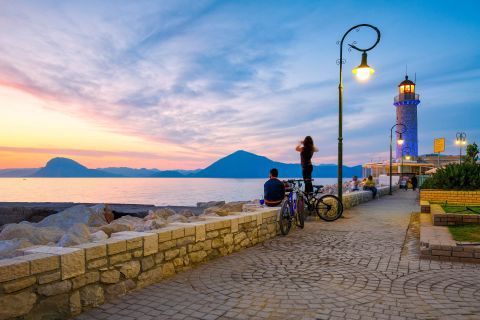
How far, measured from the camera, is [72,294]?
13.6 ft

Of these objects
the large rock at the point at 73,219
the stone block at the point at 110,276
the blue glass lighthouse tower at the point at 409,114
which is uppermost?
the blue glass lighthouse tower at the point at 409,114

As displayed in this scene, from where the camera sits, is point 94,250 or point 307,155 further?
point 307,155

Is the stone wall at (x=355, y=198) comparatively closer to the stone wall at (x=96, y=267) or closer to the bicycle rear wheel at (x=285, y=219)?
the bicycle rear wheel at (x=285, y=219)

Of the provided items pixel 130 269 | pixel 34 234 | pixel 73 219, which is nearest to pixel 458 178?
pixel 73 219

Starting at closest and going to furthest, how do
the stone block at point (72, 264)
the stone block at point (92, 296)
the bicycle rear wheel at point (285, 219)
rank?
1. the stone block at point (72, 264)
2. the stone block at point (92, 296)
3. the bicycle rear wheel at point (285, 219)

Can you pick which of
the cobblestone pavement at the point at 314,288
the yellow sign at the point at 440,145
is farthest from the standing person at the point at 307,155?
the yellow sign at the point at 440,145

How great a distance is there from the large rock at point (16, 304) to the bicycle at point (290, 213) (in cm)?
607

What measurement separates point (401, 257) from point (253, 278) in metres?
2.99

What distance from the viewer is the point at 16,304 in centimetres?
356

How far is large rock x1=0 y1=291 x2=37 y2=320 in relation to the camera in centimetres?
346

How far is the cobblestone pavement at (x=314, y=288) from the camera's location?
4188mm

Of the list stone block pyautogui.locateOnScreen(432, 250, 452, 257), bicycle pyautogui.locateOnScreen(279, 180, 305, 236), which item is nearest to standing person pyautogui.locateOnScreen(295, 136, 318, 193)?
bicycle pyautogui.locateOnScreen(279, 180, 305, 236)

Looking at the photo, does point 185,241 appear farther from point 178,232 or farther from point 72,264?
point 72,264

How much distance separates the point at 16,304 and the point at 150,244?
1906 mm
